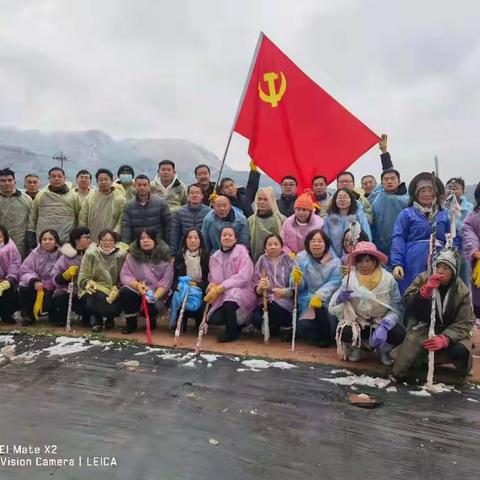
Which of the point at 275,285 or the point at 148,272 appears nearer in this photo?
the point at 275,285

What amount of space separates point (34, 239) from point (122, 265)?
6.42 ft

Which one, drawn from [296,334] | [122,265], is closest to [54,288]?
[122,265]

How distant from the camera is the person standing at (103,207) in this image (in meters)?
7.25

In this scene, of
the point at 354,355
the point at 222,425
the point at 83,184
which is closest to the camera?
the point at 222,425

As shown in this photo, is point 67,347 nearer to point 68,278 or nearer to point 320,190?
point 68,278

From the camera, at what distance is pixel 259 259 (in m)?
6.27

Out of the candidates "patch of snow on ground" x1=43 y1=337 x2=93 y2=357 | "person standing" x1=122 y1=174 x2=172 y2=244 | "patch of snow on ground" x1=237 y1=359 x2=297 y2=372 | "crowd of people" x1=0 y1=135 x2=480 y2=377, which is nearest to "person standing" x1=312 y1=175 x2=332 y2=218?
"crowd of people" x1=0 y1=135 x2=480 y2=377

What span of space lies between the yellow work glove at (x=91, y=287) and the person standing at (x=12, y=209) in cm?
186

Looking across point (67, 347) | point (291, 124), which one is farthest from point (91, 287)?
point (291, 124)

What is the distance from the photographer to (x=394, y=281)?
201 inches

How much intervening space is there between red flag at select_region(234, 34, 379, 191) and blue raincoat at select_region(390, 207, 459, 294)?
6.24 feet

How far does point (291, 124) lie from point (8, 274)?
474cm

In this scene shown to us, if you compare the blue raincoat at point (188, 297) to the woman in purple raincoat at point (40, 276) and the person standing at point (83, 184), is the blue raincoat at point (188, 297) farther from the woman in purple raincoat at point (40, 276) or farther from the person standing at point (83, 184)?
the person standing at point (83, 184)

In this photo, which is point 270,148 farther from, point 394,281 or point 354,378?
point 354,378
